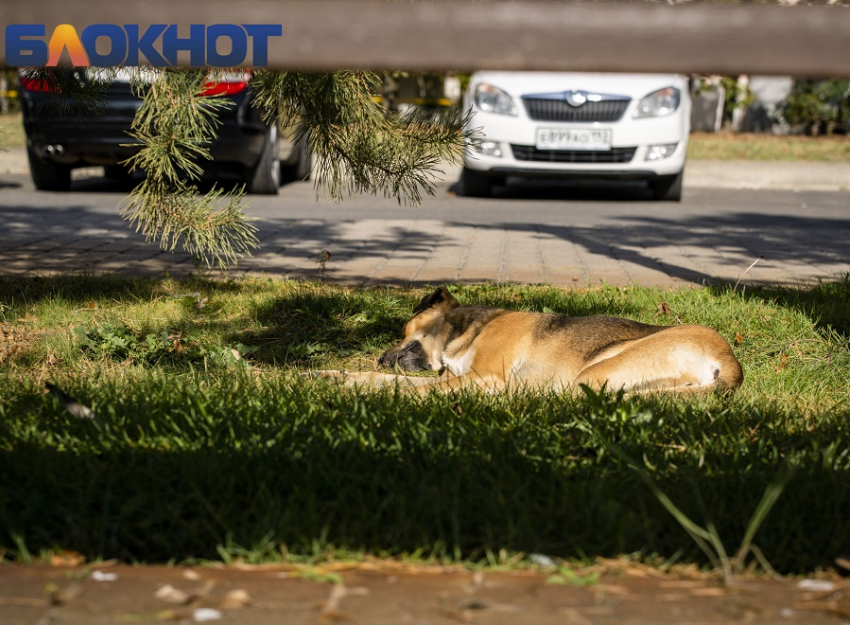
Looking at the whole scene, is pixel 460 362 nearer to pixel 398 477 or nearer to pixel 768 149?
pixel 398 477

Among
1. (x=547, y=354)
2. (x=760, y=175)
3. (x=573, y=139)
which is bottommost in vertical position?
(x=547, y=354)

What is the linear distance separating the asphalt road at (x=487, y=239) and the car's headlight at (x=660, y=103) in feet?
3.87

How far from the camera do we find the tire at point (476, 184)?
12.8 metres

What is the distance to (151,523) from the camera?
8.58 feet

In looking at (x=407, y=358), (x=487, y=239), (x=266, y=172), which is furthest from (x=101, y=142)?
(x=407, y=358)

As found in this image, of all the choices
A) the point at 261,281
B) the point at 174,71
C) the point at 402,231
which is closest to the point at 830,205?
the point at 402,231

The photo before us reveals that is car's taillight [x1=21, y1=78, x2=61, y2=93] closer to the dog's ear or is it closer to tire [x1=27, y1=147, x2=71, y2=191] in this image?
the dog's ear

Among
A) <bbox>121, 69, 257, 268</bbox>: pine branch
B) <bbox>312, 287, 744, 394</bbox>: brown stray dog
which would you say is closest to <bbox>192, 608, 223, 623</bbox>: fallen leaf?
<bbox>312, 287, 744, 394</bbox>: brown stray dog

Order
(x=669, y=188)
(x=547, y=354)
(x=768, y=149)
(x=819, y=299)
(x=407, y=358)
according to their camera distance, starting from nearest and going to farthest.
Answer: (x=547, y=354), (x=407, y=358), (x=819, y=299), (x=669, y=188), (x=768, y=149)

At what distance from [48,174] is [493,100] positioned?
5922mm

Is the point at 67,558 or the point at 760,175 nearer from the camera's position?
the point at 67,558

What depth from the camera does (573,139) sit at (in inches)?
463

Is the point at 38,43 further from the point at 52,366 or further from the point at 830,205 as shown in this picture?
the point at 830,205

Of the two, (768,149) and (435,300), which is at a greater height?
(768,149)
